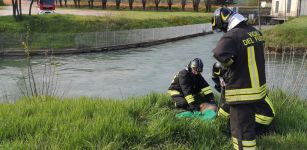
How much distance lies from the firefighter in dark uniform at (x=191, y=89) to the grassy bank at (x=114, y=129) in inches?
60.8

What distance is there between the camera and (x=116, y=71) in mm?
22281

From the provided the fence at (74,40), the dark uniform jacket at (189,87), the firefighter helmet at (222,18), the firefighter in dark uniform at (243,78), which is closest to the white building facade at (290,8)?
the fence at (74,40)

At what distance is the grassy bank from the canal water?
10.6ft

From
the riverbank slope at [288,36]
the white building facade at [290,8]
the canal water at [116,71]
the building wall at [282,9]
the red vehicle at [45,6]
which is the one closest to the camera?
the canal water at [116,71]

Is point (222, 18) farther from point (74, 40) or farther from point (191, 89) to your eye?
point (74, 40)

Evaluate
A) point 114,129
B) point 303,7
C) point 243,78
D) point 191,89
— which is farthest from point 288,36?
point 114,129

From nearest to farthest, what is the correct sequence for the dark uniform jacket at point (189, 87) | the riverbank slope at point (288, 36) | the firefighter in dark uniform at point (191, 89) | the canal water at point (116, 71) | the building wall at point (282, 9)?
the firefighter in dark uniform at point (191, 89) → the dark uniform jacket at point (189, 87) → the canal water at point (116, 71) → the riverbank slope at point (288, 36) → the building wall at point (282, 9)

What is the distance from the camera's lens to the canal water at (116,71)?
15.4m

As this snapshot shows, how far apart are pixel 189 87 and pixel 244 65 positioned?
11.6 ft

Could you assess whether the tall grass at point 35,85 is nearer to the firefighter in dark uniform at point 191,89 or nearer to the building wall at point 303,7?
the firefighter in dark uniform at point 191,89

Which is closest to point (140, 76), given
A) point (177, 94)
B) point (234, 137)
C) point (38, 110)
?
point (177, 94)

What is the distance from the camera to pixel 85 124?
5.20 m

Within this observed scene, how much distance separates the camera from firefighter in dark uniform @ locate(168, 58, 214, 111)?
25.6 feet

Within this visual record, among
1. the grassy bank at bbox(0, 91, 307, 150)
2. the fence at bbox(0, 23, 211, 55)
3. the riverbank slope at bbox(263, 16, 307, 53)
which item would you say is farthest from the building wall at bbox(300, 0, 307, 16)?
the grassy bank at bbox(0, 91, 307, 150)
